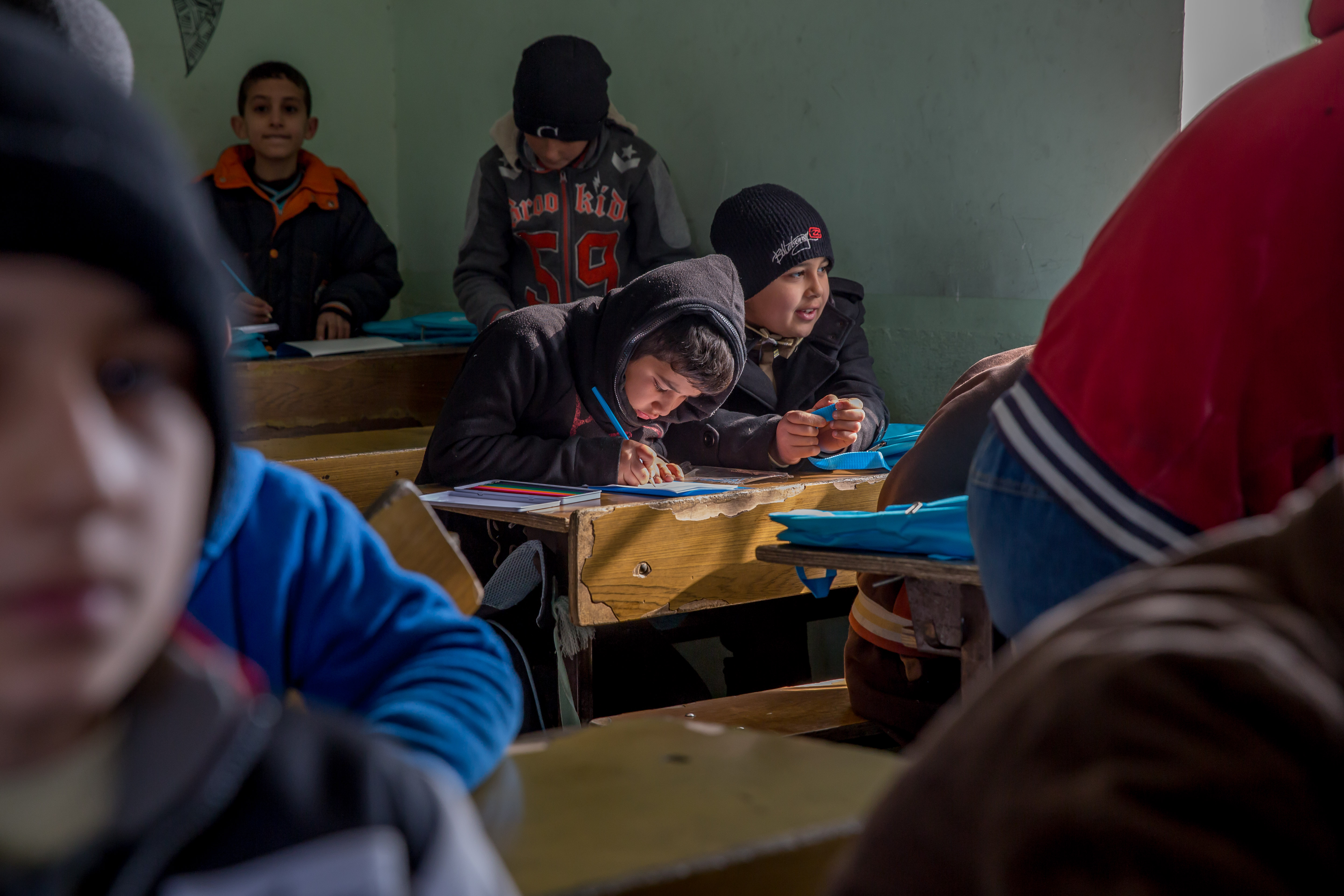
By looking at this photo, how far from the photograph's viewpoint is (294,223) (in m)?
4.78

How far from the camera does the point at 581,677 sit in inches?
83.9

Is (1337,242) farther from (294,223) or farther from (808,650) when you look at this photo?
(294,223)

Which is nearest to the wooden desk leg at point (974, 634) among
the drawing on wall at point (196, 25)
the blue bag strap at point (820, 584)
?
the blue bag strap at point (820, 584)

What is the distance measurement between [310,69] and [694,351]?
4.07m

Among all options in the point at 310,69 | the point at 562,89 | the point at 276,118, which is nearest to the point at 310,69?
the point at 310,69

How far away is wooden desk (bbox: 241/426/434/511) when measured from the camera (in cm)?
264

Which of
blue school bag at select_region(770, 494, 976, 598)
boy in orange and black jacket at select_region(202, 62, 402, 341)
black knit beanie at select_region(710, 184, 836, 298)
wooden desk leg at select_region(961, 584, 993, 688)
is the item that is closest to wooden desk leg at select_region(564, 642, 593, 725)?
blue school bag at select_region(770, 494, 976, 598)

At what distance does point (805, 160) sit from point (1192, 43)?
4.07ft

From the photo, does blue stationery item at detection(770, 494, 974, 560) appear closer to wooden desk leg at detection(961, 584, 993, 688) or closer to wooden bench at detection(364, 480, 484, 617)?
wooden desk leg at detection(961, 584, 993, 688)

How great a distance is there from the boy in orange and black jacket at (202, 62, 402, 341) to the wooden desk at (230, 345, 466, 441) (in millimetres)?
833

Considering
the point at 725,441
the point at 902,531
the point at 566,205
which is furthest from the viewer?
the point at 566,205

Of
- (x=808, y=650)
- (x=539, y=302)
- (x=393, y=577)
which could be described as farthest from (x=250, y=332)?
(x=393, y=577)

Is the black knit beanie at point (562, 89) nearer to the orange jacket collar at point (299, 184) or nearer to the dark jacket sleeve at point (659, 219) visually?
the dark jacket sleeve at point (659, 219)

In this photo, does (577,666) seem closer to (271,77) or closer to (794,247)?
(794,247)
